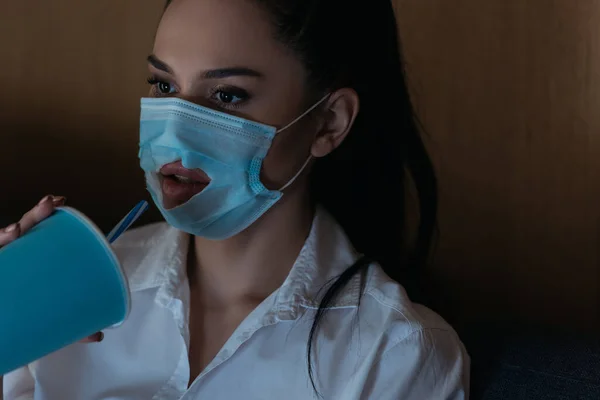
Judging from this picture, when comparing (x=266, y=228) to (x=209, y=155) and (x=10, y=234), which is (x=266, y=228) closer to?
(x=209, y=155)

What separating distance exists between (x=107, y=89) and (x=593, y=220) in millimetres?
995

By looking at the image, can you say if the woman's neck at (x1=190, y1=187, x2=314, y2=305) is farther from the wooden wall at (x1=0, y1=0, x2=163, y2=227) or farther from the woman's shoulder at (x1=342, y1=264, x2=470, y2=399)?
the wooden wall at (x1=0, y1=0, x2=163, y2=227)

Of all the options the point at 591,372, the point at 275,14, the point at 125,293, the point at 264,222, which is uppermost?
the point at 275,14

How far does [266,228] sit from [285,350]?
190mm

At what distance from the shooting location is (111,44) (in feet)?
5.08

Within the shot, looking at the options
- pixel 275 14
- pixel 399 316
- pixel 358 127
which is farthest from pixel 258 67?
pixel 399 316

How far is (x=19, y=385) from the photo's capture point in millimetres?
1115

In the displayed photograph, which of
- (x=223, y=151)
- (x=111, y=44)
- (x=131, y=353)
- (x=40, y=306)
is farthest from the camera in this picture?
(x=111, y=44)

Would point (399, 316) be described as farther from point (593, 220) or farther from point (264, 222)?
point (593, 220)

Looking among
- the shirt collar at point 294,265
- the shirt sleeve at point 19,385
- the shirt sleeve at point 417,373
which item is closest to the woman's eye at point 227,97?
the shirt collar at point 294,265

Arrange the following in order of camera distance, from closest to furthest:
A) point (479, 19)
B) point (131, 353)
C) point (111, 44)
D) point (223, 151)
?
point (223, 151) → point (131, 353) → point (479, 19) → point (111, 44)

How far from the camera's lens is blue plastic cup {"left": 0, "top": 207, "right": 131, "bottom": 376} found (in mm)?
705

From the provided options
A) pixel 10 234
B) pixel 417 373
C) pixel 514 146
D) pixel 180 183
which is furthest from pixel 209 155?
pixel 514 146

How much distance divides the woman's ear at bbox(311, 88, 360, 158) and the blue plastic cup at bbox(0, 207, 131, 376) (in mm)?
452
